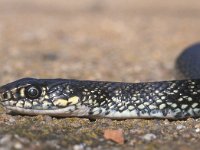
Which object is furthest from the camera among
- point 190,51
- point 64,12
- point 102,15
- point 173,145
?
point 64,12

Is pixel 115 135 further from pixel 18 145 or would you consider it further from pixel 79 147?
pixel 18 145

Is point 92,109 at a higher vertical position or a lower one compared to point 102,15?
lower

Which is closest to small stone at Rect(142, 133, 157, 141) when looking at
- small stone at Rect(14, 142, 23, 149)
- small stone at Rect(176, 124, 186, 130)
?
small stone at Rect(176, 124, 186, 130)

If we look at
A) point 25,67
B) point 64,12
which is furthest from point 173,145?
point 64,12

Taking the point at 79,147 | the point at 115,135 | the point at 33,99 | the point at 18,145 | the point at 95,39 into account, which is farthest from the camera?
the point at 95,39

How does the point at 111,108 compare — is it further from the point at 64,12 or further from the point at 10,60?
the point at 64,12

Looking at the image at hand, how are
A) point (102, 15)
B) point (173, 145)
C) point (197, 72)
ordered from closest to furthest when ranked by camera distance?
point (173, 145)
point (197, 72)
point (102, 15)

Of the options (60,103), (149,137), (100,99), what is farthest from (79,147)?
(100,99)

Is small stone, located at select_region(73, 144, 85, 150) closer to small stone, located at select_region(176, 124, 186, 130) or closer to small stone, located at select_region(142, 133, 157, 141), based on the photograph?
small stone, located at select_region(142, 133, 157, 141)
